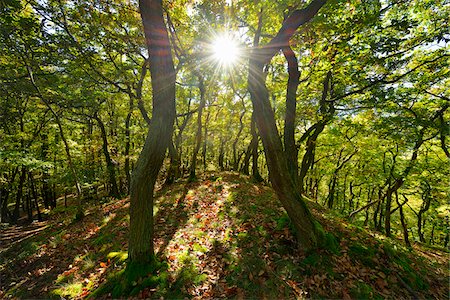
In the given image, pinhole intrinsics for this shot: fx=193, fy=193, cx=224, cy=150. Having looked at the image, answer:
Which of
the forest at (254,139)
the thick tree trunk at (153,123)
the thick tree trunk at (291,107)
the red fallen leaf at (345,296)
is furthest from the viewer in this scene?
the thick tree trunk at (291,107)

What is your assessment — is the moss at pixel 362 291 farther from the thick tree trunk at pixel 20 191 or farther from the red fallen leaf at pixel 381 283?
the thick tree trunk at pixel 20 191

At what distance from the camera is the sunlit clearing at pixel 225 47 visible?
922cm

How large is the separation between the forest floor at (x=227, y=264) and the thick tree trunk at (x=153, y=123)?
3.97ft

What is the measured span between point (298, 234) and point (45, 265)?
840cm

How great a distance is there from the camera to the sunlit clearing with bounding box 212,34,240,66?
9.22m

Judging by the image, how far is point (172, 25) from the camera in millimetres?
9531

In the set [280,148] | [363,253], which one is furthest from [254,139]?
[363,253]

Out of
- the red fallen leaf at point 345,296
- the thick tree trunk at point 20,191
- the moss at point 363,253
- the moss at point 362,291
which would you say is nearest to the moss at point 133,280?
the red fallen leaf at point 345,296

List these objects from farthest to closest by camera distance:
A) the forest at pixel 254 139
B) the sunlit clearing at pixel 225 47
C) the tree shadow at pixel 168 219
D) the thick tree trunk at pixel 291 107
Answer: the sunlit clearing at pixel 225 47
the thick tree trunk at pixel 291 107
the tree shadow at pixel 168 219
the forest at pixel 254 139

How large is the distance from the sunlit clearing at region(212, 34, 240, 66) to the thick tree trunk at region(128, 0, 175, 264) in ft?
18.2

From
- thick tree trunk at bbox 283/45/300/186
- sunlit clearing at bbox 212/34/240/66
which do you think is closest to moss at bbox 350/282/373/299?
thick tree trunk at bbox 283/45/300/186

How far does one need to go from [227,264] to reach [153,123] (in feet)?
12.5

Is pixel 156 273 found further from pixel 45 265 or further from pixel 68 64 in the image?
pixel 68 64

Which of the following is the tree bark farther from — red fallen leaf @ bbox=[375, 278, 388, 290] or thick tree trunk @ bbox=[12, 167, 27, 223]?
thick tree trunk @ bbox=[12, 167, 27, 223]
